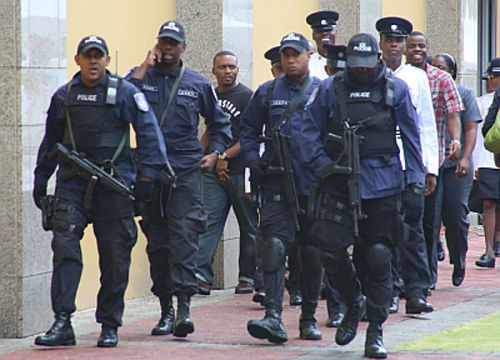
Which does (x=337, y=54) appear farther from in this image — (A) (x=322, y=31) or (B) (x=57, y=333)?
(B) (x=57, y=333)

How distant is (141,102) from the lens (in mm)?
8391

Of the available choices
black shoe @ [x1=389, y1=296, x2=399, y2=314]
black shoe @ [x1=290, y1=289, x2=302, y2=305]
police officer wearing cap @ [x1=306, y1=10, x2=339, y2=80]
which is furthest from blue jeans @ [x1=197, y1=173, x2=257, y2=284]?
black shoe @ [x1=389, y1=296, x2=399, y2=314]

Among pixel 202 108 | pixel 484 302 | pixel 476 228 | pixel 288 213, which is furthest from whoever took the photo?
pixel 476 228

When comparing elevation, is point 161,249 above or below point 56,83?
below

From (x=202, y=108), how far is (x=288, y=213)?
43.3 inches

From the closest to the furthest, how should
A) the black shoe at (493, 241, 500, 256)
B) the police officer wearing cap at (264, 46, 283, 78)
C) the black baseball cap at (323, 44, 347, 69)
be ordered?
1. the black baseball cap at (323, 44, 347, 69)
2. the police officer wearing cap at (264, 46, 283, 78)
3. the black shoe at (493, 241, 500, 256)

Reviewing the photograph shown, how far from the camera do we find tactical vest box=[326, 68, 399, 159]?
7984mm

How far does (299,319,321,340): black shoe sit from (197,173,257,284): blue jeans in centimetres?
240

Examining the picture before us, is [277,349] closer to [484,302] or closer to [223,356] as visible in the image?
[223,356]

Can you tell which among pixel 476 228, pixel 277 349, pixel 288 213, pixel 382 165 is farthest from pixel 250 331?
pixel 476 228

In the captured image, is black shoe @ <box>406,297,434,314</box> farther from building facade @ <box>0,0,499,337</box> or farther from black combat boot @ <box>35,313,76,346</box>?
black combat boot @ <box>35,313,76,346</box>

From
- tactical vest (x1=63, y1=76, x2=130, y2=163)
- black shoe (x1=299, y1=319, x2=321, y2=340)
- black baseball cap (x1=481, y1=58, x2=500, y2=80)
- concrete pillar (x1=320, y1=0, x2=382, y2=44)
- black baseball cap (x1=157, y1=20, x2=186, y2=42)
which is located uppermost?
concrete pillar (x1=320, y1=0, x2=382, y2=44)

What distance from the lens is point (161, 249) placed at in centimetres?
898

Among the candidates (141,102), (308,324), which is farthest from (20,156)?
(308,324)
